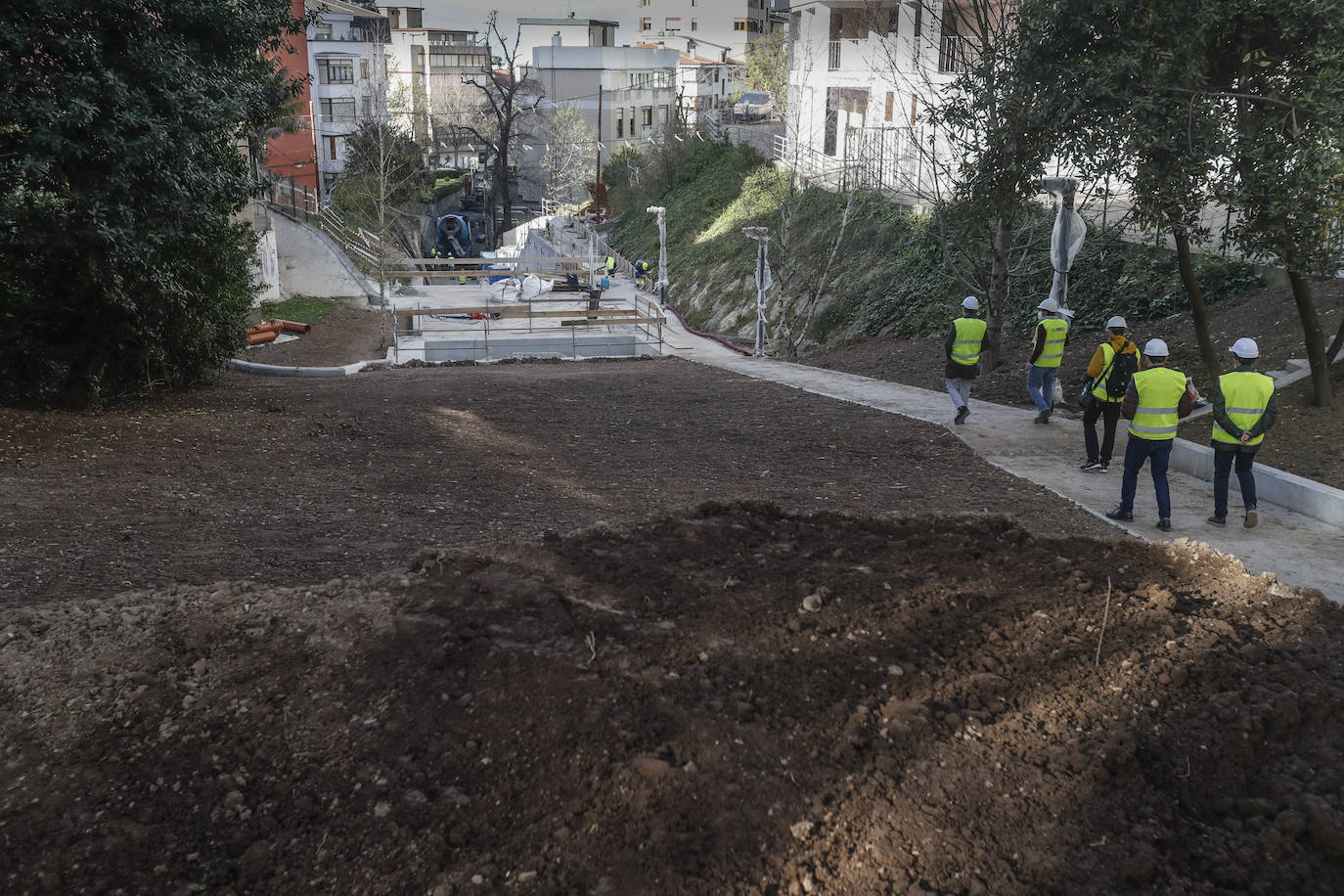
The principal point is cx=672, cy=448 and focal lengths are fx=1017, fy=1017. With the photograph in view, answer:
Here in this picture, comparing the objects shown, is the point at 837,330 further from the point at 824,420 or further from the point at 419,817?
the point at 419,817

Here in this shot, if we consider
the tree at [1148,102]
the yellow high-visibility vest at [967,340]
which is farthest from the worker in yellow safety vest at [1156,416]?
the yellow high-visibility vest at [967,340]

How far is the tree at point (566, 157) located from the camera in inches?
2484

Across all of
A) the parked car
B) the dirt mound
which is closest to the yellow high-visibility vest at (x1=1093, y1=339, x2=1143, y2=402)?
the dirt mound

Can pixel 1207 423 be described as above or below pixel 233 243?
below

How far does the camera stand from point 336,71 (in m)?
58.8

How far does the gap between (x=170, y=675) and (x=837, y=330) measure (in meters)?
23.5

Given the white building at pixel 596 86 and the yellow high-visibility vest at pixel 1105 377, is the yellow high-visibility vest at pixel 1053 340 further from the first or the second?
the white building at pixel 596 86

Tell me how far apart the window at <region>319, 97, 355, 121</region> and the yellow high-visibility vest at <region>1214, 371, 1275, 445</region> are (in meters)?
57.8

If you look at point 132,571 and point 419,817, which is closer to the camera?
point 419,817

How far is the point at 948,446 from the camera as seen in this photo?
11.0m

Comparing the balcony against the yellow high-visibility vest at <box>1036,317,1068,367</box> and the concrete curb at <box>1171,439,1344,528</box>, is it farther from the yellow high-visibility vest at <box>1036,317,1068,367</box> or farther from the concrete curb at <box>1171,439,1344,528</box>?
the concrete curb at <box>1171,439,1344,528</box>

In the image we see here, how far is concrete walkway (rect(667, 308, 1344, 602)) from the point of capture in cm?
762

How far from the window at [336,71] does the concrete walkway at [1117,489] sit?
170ft

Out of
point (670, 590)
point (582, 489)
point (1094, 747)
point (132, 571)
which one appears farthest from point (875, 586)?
point (132, 571)
